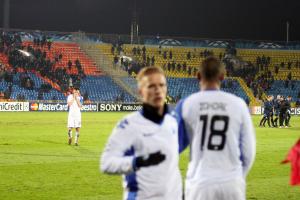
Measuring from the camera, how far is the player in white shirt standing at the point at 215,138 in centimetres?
562

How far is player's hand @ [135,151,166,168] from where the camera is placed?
498 centimetres

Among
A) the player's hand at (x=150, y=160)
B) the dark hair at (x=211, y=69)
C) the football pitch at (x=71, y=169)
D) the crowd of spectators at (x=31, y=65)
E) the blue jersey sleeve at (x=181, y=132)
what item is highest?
the crowd of spectators at (x=31, y=65)

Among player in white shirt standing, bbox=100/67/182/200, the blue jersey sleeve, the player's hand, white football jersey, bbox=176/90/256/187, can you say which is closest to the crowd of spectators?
the blue jersey sleeve

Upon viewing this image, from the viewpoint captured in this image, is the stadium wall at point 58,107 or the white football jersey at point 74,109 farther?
the stadium wall at point 58,107

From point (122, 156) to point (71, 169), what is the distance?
35.1 feet

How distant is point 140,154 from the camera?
5070 millimetres

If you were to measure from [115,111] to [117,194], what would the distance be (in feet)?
122

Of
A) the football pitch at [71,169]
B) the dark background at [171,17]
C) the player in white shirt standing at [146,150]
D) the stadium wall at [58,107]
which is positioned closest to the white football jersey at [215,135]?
the player in white shirt standing at [146,150]

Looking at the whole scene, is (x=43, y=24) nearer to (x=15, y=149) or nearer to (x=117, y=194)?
(x=15, y=149)

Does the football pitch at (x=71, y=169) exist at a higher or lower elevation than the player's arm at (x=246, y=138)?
lower

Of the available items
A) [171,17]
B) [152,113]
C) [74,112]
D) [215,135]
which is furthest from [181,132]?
[171,17]

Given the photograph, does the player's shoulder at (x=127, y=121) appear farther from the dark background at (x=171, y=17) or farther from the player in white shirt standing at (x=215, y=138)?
the dark background at (x=171, y=17)

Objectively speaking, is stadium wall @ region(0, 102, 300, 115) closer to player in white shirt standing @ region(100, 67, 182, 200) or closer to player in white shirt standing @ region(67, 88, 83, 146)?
player in white shirt standing @ region(67, 88, 83, 146)

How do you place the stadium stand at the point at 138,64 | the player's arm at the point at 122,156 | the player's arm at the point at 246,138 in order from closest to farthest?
1. the player's arm at the point at 122,156
2. the player's arm at the point at 246,138
3. the stadium stand at the point at 138,64
